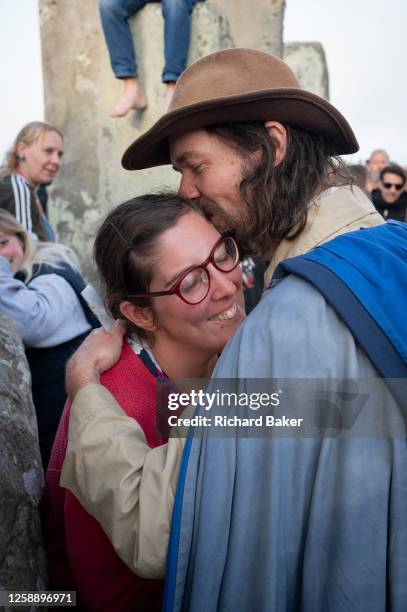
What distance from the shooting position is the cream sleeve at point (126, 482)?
1484 millimetres

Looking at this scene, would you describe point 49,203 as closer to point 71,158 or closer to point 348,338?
point 71,158

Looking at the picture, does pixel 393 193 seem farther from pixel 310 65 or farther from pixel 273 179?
pixel 273 179

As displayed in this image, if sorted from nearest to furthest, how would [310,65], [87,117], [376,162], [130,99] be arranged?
[130,99]
[87,117]
[376,162]
[310,65]

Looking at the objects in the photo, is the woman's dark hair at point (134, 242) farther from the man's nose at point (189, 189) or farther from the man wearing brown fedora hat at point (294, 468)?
the man wearing brown fedora hat at point (294, 468)

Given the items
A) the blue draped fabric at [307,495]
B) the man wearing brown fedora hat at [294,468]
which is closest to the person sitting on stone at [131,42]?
the man wearing brown fedora hat at [294,468]

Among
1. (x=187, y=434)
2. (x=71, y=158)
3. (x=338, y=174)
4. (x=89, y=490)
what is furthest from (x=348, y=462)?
(x=71, y=158)

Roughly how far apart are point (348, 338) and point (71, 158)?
489cm

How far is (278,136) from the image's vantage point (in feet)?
6.53

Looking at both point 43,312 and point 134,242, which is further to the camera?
point 43,312

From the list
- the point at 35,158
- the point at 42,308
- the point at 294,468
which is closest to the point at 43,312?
the point at 42,308

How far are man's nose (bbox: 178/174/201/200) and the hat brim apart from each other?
6.0 inches

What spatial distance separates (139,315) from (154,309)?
8 cm

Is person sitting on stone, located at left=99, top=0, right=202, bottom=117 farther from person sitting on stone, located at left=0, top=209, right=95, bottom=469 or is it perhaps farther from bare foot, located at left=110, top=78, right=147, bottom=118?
person sitting on stone, located at left=0, top=209, right=95, bottom=469

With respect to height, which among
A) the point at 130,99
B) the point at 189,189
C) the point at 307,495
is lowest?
the point at 307,495
